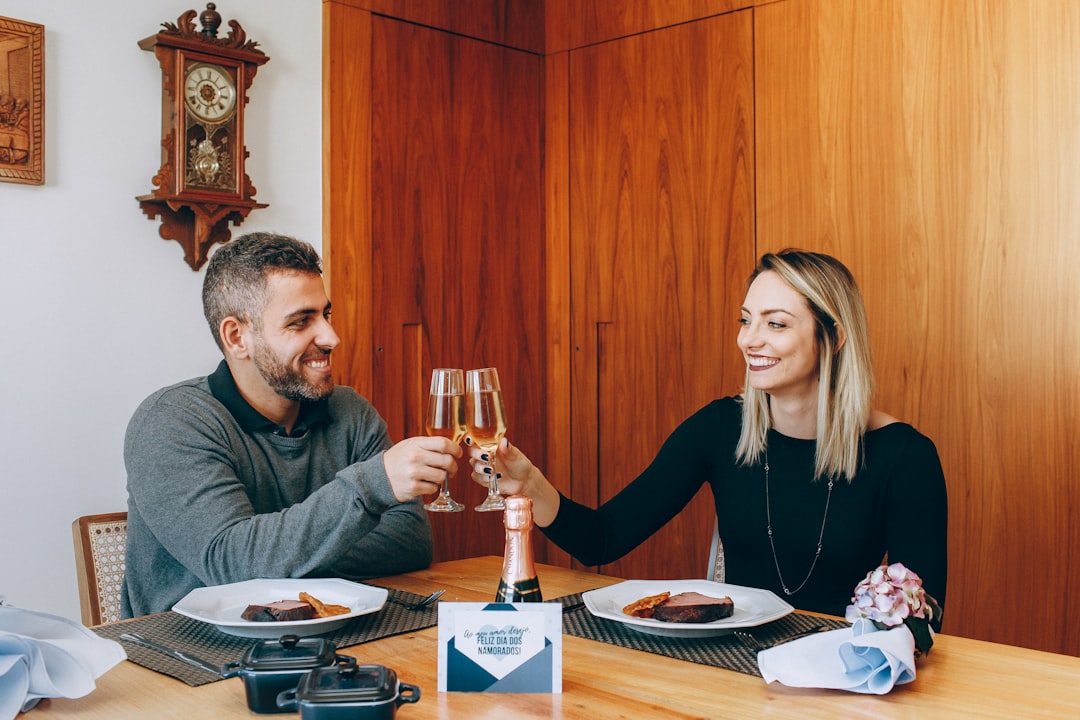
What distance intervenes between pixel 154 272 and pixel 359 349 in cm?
67

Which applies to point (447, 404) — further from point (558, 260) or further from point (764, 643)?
point (558, 260)

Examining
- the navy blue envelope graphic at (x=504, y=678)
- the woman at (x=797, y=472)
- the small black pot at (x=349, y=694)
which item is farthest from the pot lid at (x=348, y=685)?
the woman at (x=797, y=472)

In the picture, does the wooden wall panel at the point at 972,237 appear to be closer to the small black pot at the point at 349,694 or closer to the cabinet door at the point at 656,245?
the cabinet door at the point at 656,245

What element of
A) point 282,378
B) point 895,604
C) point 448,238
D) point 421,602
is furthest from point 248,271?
point 448,238

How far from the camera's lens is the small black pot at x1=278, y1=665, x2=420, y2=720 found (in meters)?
0.97

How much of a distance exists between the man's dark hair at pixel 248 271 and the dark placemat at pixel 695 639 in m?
0.85

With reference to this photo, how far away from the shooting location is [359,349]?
312 centimetres

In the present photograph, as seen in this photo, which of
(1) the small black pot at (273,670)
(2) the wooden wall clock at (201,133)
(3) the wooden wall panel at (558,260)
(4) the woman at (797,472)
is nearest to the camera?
(1) the small black pot at (273,670)

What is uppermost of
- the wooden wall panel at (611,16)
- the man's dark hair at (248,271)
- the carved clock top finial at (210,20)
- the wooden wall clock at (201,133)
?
the wooden wall panel at (611,16)

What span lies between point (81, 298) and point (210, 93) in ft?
2.05

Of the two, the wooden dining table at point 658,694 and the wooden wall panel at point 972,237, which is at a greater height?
the wooden wall panel at point 972,237

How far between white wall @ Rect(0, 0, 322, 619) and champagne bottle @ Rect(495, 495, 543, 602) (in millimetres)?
1583

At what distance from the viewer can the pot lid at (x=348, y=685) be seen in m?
0.98

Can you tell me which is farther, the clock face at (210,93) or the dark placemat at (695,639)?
the clock face at (210,93)
